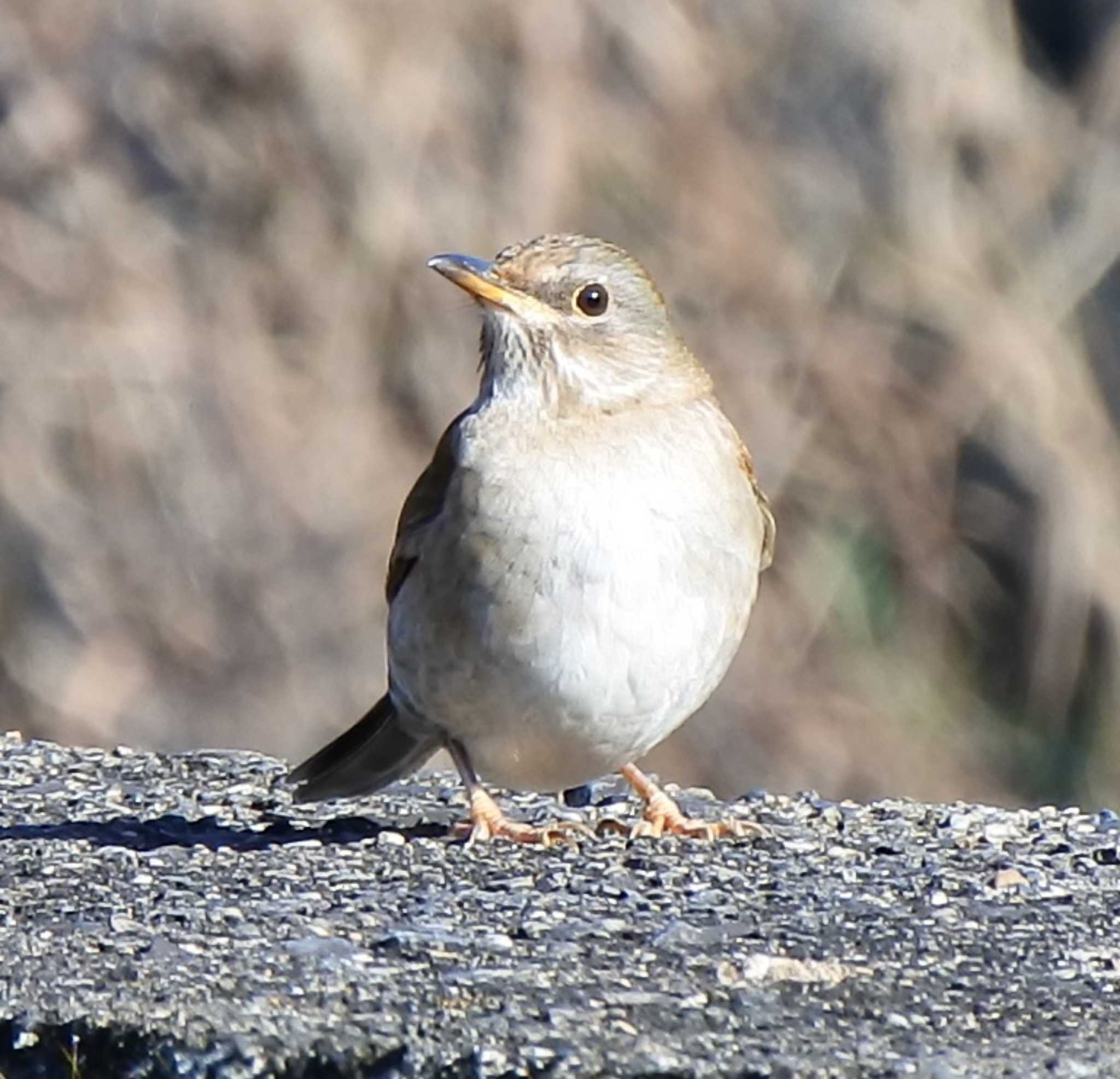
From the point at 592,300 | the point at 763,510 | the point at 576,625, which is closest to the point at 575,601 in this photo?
the point at 576,625

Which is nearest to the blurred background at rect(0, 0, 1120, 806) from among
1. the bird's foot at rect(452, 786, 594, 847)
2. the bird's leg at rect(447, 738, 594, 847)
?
the bird's leg at rect(447, 738, 594, 847)

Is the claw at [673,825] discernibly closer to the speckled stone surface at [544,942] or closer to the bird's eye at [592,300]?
the speckled stone surface at [544,942]

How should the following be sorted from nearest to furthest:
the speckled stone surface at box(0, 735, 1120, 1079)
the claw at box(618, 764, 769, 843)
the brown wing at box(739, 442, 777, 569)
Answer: the speckled stone surface at box(0, 735, 1120, 1079) → the claw at box(618, 764, 769, 843) → the brown wing at box(739, 442, 777, 569)

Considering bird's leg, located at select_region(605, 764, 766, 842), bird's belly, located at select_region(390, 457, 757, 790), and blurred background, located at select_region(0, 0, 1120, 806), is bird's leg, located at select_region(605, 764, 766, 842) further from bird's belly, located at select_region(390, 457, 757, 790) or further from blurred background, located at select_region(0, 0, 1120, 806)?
blurred background, located at select_region(0, 0, 1120, 806)

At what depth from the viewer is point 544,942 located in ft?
19.0

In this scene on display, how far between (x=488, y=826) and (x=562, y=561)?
0.60 metres

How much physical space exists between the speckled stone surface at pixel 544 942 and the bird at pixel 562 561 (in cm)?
21

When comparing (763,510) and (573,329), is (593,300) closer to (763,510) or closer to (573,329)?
(573,329)

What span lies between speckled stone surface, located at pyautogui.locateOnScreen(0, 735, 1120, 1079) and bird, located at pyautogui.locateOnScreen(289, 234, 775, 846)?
0.70 ft

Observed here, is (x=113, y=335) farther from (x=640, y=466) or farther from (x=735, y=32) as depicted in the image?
(x=640, y=466)

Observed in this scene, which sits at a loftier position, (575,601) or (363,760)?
(363,760)

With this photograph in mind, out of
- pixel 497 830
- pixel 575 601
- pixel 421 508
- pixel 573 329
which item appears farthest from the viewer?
pixel 573 329

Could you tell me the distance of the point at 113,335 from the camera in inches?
476

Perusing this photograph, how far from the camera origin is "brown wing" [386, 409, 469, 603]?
23.1 feet
